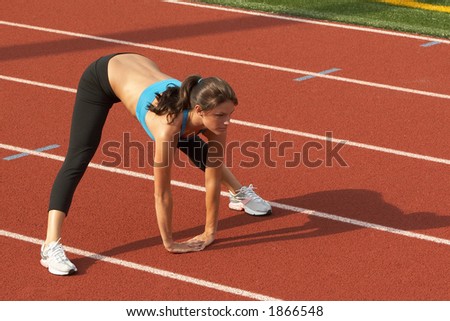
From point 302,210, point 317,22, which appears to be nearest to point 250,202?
point 302,210

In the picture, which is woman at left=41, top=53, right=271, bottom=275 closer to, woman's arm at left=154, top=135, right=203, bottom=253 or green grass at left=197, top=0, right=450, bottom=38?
woman's arm at left=154, top=135, right=203, bottom=253

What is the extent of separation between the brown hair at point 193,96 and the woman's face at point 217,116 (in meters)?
0.03

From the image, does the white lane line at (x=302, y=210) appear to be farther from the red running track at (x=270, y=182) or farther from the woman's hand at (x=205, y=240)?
the woman's hand at (x=205, y=240)

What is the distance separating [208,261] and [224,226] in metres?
A: 0.61

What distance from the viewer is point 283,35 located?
12.0 m

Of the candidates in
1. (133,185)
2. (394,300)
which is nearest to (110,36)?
(133,185)

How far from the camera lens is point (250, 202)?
6.95 metres

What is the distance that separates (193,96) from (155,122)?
0.29m

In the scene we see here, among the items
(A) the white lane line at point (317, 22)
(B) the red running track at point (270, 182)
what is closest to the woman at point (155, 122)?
(B) the red running track at point (270, 182)

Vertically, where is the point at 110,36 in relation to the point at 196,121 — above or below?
below

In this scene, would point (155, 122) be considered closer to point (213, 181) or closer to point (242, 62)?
point (213, 181)

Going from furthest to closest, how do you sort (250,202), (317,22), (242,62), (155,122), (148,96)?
(317,22), (242,62), (250,202), (148,96), (155,122)

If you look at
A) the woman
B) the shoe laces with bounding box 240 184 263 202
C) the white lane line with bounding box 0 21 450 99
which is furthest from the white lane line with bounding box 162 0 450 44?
the woman

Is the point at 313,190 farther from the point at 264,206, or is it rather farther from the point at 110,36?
the point at 110,36
